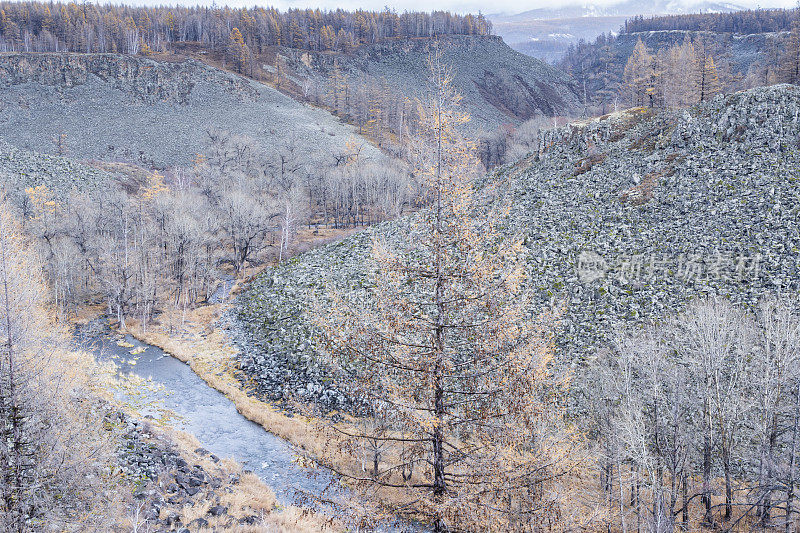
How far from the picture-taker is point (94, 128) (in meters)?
100

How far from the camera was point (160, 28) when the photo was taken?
16250 cm

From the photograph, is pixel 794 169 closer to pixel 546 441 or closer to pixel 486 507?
pixel 546 441

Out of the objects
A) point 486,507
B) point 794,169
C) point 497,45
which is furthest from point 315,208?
point 497,45

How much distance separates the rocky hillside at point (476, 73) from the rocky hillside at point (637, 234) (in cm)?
10269

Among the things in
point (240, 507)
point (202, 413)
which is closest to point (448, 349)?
point (240, 507)

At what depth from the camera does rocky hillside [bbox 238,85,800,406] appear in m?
30.6

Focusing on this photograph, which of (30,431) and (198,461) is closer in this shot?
(30,431)

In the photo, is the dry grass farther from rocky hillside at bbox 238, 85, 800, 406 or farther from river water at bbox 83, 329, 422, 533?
rocky hillside at bbox 238, 85, 800, 406

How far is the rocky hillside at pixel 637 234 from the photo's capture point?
3061cm

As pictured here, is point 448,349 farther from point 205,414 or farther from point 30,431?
point 205,414

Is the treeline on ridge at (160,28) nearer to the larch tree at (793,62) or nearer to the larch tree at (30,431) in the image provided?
the larch tree at (793,62)

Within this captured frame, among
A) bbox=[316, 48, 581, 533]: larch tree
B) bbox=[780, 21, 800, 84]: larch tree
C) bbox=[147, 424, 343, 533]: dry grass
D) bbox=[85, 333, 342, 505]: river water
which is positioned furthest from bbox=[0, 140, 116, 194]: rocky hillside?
bbox=[780, 21, 800, 84]: larch tree

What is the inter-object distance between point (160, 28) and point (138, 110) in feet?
243

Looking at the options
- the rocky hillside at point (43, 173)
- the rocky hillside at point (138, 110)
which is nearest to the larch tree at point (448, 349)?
the rocky hillside at point (43, 173)
